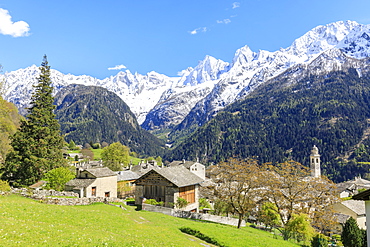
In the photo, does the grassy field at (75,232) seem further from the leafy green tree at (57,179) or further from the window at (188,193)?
the leafy green tree at (57,179)

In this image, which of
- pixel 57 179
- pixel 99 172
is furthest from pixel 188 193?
pixel 57 179

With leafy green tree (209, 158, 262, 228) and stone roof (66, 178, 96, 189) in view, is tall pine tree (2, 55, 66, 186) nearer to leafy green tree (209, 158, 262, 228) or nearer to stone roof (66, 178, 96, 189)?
stone roof (66, 178, 96, 189)

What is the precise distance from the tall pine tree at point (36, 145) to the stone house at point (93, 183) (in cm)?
646

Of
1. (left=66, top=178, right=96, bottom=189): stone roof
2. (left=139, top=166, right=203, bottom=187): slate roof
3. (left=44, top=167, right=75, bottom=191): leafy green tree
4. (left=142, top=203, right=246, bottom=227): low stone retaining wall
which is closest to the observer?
(left=142, top=203, right=246, bottom=227): low stone retaining wall

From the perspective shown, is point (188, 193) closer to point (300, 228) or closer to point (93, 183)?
point (93, 183)

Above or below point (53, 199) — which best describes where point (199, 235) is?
below

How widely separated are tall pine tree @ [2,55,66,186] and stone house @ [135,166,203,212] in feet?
69.0

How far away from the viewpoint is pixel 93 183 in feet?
183

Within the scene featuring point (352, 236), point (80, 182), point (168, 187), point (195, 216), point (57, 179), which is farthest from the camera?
point (80, 182)

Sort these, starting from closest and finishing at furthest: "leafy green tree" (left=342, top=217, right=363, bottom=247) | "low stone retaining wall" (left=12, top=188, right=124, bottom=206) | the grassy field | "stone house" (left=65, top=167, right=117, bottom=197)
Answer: the grassy field → "low stone retaining wall" (left=12, top=188, right=124, bottom=206) → "leafy green tree" (left=342, top=217, right=363, bottom=247) → "stone house" (left=65, top=167, right=117, bottom=197)

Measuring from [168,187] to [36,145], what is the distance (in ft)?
98.6

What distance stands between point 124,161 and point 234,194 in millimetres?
82883

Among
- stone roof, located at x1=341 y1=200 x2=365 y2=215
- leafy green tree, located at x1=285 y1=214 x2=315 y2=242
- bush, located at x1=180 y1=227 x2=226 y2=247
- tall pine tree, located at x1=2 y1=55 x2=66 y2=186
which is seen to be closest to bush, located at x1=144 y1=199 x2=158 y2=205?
bush, located at x1=180 y1=227 x2=226 y2=247

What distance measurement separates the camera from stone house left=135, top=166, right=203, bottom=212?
49219 mm
